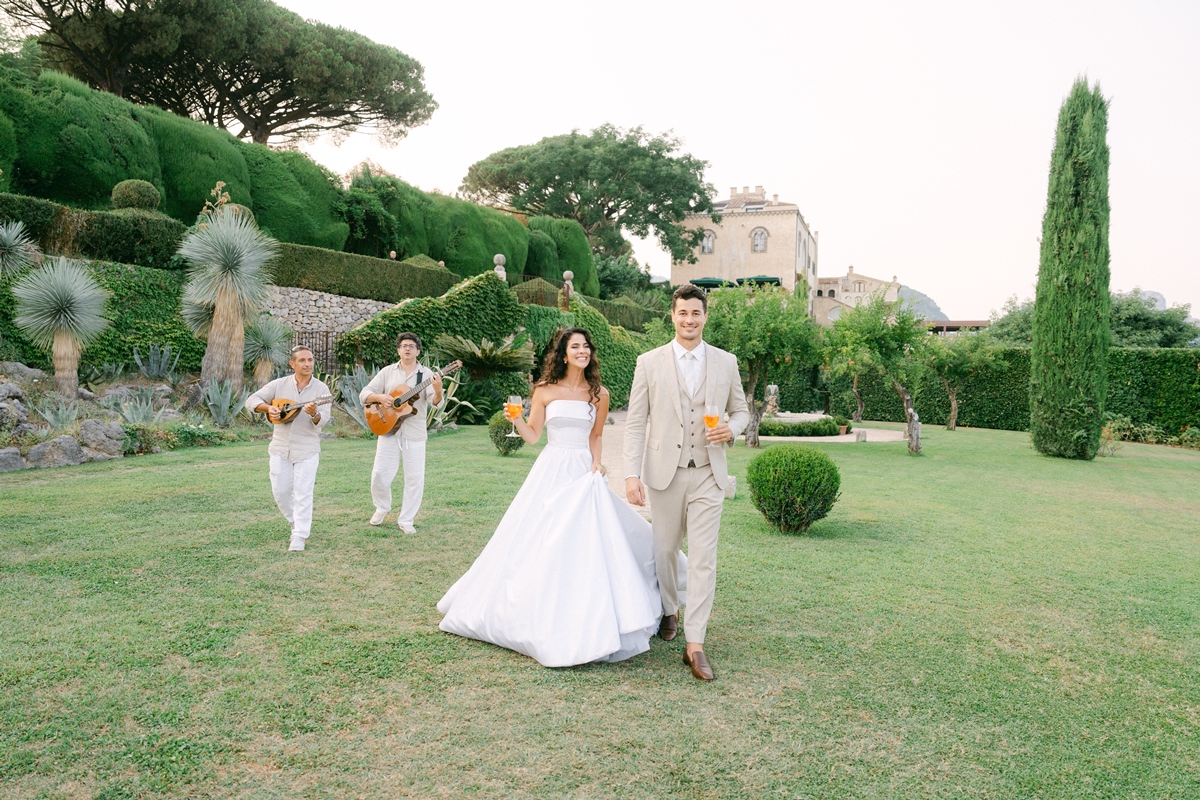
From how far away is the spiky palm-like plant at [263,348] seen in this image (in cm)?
1648

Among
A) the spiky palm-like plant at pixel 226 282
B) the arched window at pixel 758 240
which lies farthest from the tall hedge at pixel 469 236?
the arched window at pixel 758 240

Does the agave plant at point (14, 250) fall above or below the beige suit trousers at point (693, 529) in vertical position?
above

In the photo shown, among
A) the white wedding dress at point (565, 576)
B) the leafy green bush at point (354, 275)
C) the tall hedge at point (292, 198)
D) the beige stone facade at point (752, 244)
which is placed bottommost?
the white wedding dress at point (565, 576)

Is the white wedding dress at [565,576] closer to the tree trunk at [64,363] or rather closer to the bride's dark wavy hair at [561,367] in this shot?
the bride's dark wavy hair at [561,367]

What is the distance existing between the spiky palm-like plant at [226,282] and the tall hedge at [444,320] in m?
2.94

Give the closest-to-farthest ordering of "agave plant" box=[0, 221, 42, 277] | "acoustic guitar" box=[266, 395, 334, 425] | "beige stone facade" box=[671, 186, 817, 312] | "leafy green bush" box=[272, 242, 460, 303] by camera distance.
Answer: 1. "acoustic guitar" box=[266, 395, 334, 425]
2. "agave plant" box=[0, 221, 42, 277]
3. "leafy green bush" box=[272, 242, 460, 303]
4. "beige stone facade" box=[671, 186, 817, 312]

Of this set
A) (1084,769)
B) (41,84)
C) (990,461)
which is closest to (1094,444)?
(990,461)

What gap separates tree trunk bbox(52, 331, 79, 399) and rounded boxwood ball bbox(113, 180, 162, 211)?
222 inches

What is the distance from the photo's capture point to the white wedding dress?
4.14m

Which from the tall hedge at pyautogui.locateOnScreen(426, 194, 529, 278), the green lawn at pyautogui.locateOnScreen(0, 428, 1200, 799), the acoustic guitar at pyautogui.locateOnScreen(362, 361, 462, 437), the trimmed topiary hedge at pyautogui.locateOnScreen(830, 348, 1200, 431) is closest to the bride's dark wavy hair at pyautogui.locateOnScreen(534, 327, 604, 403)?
the green lawn at pyautogui.locateOnScreen(0, 428, 1200, 799)

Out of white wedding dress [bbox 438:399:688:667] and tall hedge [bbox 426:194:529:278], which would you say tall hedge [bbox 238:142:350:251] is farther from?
white wedding dress [bbox 438:399:688:667]

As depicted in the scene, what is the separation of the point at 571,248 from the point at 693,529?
3766cm

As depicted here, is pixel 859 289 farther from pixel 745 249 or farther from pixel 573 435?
pixel 573 435

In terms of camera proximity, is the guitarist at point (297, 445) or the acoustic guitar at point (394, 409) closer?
Result: the guitarist at point (297, 445)
